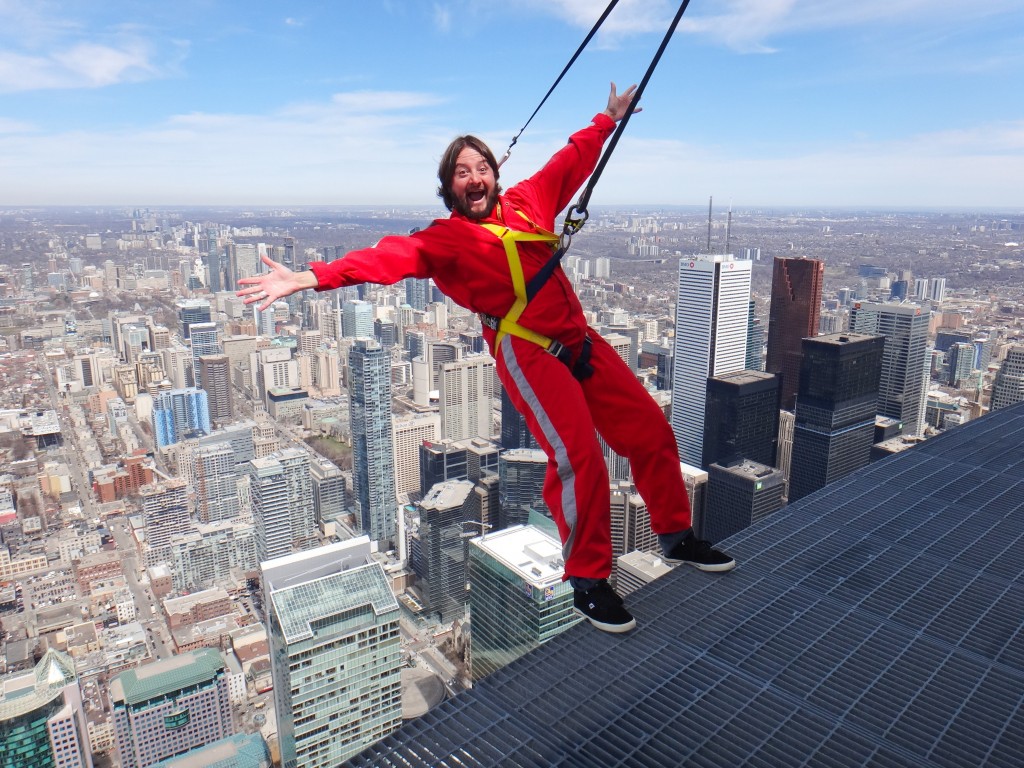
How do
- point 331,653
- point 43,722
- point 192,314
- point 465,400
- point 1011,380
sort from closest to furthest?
point 331,653 → point 43,722 → point 1011,380 → point 465,400 → point 192,314

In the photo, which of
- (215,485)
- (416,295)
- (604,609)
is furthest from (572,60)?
(416,295)

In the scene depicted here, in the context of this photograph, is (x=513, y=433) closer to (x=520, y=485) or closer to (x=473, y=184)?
(x=520, y=485)

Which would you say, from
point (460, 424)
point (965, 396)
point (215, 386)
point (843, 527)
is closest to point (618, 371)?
point (843, 527)

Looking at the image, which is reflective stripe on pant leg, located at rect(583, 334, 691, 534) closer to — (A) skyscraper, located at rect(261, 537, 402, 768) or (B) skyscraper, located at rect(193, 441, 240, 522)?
(A) skyscraper, located at rect(261, 537, 402, 768)

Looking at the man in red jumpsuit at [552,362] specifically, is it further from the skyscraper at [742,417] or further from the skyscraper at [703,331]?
the skyscraper at [703,331]

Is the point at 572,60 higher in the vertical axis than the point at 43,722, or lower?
higher

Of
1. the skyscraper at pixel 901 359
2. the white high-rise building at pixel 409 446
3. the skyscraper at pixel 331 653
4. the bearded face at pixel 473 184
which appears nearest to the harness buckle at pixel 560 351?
the bearded face at pixel 473 184
